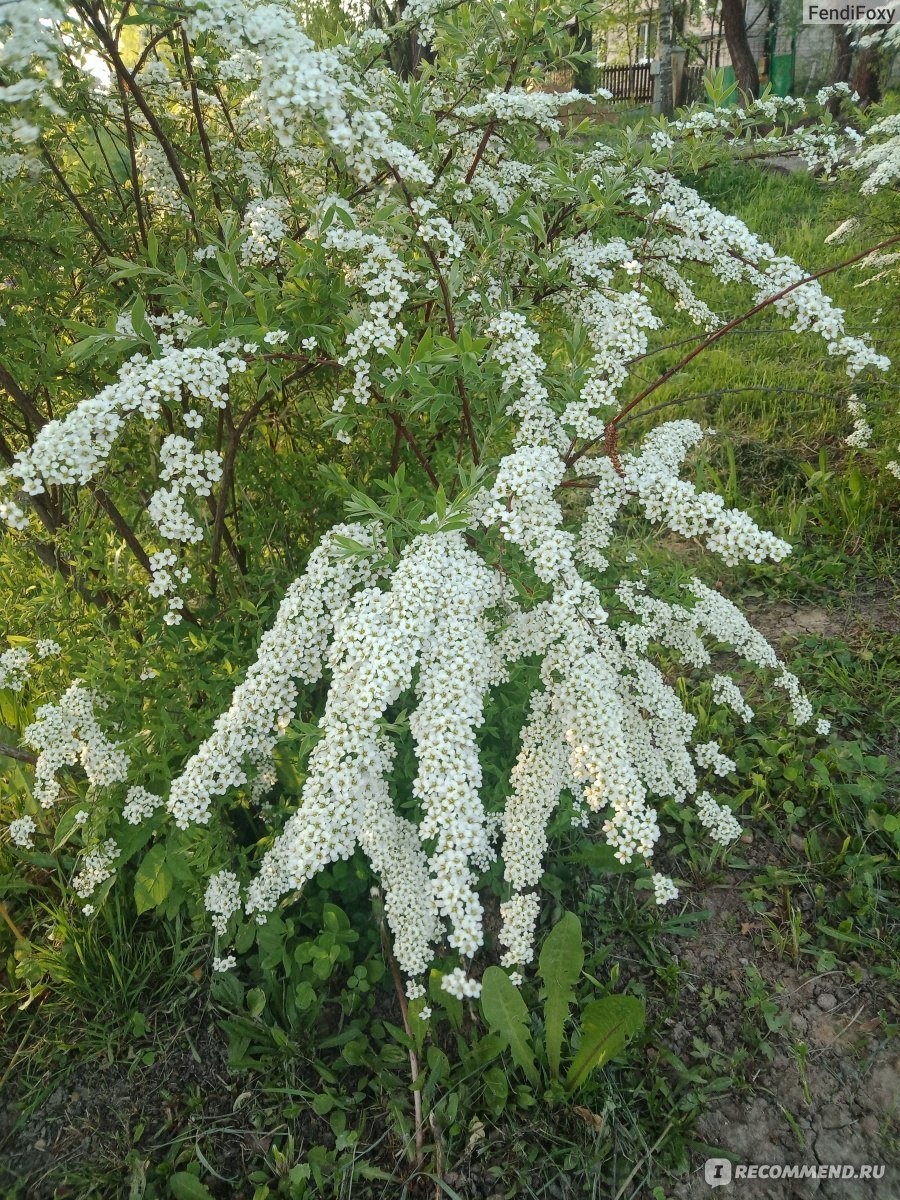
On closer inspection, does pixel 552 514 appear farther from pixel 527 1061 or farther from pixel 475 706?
pixel 527 1061

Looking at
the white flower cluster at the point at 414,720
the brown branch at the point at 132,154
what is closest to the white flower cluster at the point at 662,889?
the white flower cluster at the point at 414,720

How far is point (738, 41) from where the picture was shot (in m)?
13.6

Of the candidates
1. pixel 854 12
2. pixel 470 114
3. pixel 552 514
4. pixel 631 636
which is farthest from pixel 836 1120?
pixel 854 12

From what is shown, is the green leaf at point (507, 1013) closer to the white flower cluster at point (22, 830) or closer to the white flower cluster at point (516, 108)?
the white flower cluster at point (22, 830)

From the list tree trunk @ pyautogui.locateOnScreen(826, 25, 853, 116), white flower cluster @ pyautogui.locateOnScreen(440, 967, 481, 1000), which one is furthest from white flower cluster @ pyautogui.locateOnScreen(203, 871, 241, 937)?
tree trunk @ pyautogui.locateOnScreen(826, 25, 853, 116)

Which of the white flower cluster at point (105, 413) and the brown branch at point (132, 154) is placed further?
the brown branch at point (132, 154)

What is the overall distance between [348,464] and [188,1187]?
102 inches

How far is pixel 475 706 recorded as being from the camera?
5.99 feet

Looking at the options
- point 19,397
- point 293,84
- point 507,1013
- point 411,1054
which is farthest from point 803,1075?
point 19,397

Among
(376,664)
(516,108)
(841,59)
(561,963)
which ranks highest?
(516,108)

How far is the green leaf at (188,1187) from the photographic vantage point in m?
2.27

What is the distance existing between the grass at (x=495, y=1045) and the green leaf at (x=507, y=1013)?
8 cm

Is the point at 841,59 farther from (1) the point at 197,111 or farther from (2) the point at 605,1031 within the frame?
(2) the point at 605,1031

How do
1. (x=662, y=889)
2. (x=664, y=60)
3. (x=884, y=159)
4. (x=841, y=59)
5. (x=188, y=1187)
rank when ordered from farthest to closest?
(x=841, y=59), (x=664, y=60), (x=884, y=159), (x=188, y=1187), (x=662, y=889)
